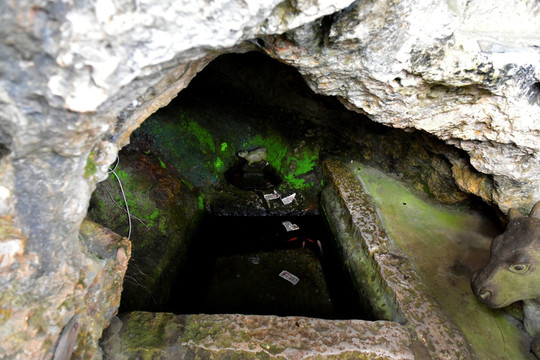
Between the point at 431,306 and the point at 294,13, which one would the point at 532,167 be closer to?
the point at 431,306

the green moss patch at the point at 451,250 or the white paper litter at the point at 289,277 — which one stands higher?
the green moss patch at the point at 451,250

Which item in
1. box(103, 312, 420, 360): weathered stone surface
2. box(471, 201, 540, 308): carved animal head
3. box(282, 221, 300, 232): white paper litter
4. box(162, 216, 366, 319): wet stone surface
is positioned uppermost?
box(471, 201, 540, 308): carved animal head

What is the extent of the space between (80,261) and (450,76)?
102 inches

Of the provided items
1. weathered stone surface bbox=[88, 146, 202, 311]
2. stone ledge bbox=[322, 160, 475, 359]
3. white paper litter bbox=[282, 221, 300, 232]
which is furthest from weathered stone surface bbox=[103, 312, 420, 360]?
white paper litter bbox=[282, 221, 300, 232]

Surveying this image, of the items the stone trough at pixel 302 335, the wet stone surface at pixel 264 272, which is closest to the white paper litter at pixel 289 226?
the wet stone surface at pixel 264 272

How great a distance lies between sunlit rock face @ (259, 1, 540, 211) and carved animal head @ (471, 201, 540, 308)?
0.67 metres

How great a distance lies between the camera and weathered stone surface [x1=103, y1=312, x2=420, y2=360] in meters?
2.09

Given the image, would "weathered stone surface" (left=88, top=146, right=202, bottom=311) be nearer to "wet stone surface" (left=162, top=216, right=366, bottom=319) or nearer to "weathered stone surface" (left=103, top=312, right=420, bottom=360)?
"wet stone surface" (left=162, top=216, right=366, bottom=319)

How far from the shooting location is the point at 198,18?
119cm

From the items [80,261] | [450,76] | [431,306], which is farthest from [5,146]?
[431,306]

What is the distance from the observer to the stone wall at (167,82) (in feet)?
3.37

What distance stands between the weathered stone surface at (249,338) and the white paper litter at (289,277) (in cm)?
162

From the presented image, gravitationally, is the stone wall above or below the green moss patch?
above

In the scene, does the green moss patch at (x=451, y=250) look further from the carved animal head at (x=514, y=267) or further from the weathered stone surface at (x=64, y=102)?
the weathered stone surface at (x=64, y=102)
